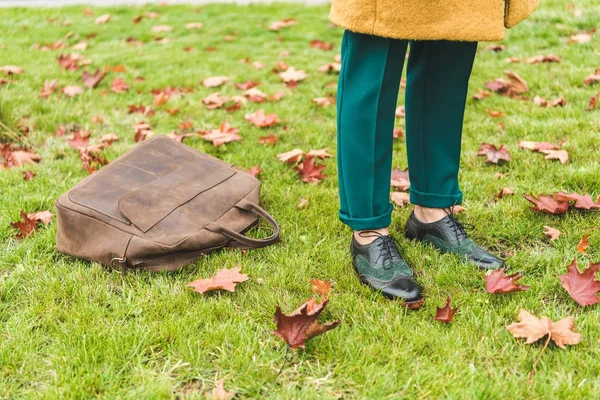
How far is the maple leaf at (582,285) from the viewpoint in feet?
5.49

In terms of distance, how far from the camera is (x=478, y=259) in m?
1.91

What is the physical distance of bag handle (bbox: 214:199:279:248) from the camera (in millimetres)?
2008

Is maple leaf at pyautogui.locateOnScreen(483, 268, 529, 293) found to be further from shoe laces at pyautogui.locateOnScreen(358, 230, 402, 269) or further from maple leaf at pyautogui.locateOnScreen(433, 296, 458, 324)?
shoe laces at pyautogui.locateOnScreen(358, 230, 402, 269)

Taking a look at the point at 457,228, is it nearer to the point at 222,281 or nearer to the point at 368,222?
the point at 368,222

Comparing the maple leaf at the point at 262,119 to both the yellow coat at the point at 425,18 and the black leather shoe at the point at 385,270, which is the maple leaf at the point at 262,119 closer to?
the black leather shoe at the point at 385,270

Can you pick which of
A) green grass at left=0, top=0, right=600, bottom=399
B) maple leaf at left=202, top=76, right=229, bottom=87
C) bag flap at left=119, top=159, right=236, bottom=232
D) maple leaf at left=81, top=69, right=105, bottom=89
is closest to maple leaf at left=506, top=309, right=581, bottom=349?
green grass at left=0, top=0, right=600, bottom=399

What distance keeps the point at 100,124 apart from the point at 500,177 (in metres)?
2.16

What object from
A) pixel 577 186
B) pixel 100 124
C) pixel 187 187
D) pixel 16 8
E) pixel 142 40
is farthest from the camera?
pixel 16 8

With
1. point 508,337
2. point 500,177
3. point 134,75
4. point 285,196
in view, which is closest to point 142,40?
point 134,75

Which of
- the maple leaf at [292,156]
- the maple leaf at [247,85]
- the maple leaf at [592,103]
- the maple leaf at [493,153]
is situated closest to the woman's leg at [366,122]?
the maple leaf at [292,156]

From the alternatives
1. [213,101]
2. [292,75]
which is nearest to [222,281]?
[213,101]

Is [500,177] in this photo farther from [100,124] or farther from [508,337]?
[100,124]

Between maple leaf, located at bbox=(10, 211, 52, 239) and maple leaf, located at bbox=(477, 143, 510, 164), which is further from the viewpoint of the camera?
maple leaf, located at bbox=(477, 143, 510, 164)

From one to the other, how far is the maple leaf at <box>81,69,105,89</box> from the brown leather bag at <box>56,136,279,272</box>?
1814mm
